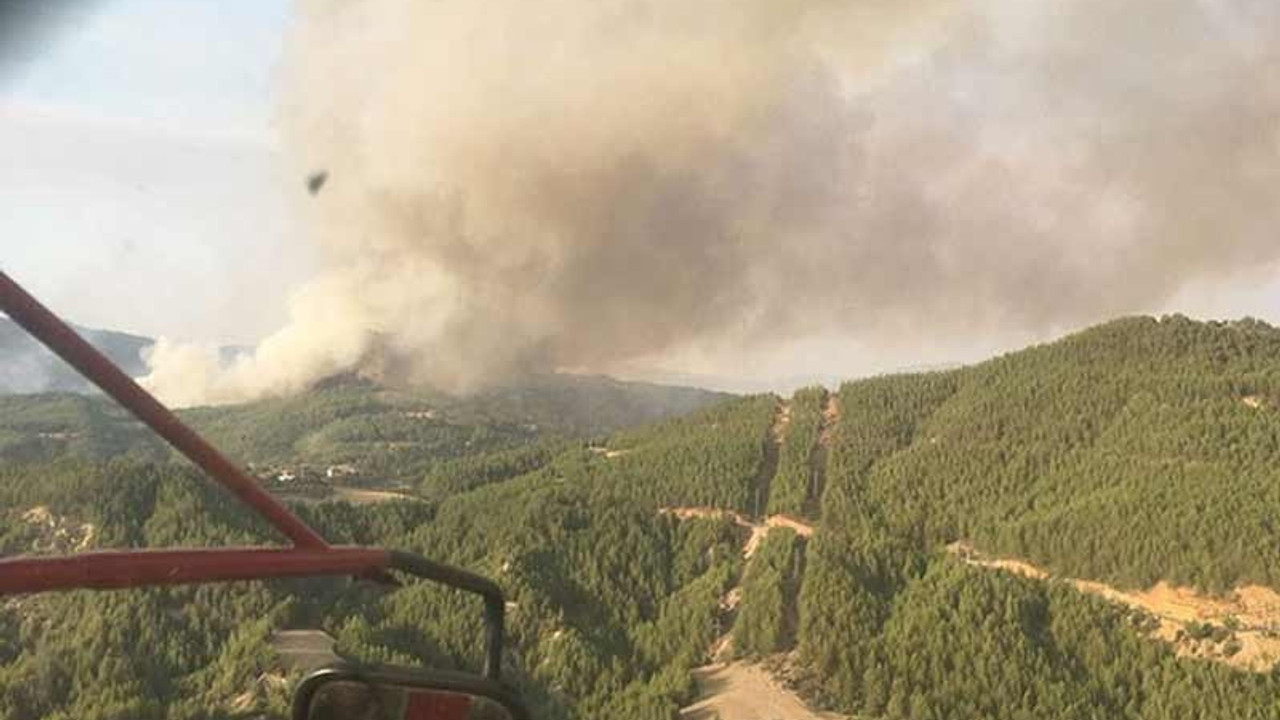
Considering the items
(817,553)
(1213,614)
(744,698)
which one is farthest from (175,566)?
(817,553)

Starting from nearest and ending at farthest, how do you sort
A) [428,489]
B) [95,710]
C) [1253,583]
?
[95,710]
[1253,583]
[428,489]

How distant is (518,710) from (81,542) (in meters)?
119

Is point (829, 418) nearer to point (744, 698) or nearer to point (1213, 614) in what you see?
point (1213, 614)

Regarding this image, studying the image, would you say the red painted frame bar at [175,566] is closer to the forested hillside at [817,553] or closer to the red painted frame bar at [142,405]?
the red painted frame bar at [142,405]

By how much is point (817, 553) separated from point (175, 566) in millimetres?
106618

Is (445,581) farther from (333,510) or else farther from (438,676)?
(333,510)

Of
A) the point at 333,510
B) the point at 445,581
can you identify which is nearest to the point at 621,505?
the point at 333,510

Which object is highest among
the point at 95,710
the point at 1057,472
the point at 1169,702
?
the point at 1057,472

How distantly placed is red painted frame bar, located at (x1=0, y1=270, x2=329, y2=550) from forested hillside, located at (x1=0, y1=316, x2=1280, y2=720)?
206 ft

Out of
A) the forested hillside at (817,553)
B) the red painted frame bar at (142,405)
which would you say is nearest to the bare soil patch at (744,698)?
the forested hillside at (817,553)

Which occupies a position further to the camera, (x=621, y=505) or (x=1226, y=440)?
(x=621, y=505)

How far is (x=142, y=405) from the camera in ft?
12.8

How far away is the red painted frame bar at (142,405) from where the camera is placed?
12.2ft

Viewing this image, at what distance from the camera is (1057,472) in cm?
12150
